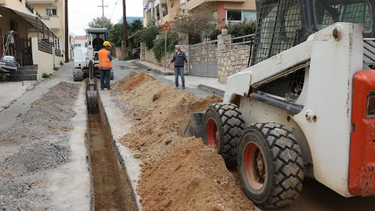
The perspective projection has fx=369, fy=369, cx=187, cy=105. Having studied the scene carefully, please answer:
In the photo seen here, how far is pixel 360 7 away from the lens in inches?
147

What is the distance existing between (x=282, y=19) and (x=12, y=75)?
15132 mm

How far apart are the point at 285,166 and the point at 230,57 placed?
39.9 ft

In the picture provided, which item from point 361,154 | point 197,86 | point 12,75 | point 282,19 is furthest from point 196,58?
point 361,154

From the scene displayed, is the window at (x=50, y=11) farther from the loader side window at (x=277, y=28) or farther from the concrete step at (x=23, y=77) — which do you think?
the loader side window at (x=277, y=28)

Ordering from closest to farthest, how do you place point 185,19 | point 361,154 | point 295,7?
Result: point 361,154 < point 295,7 < point 185,19

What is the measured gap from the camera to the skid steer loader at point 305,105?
2.69m

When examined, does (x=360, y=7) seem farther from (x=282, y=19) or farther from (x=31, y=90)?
(x=31, y=90)

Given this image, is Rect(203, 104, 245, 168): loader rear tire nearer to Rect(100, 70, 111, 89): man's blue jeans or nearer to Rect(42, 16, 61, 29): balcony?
Rect(100, 70, 111, 89): man's blue jeans

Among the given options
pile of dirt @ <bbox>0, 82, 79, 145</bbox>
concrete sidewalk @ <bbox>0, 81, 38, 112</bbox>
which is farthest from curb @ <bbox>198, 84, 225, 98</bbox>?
concrete sidewalk @ <bbox>0, 81, 38, 112</bbox>

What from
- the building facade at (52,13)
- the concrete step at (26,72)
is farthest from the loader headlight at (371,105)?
the building facade at (52,13)

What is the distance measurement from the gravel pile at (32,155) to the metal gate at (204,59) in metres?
10.1

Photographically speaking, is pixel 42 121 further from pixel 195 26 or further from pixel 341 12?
pixel 195 26

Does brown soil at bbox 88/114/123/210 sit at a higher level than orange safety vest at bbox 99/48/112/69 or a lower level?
lower

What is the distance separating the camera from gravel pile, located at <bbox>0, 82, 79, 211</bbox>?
13.7 feet
